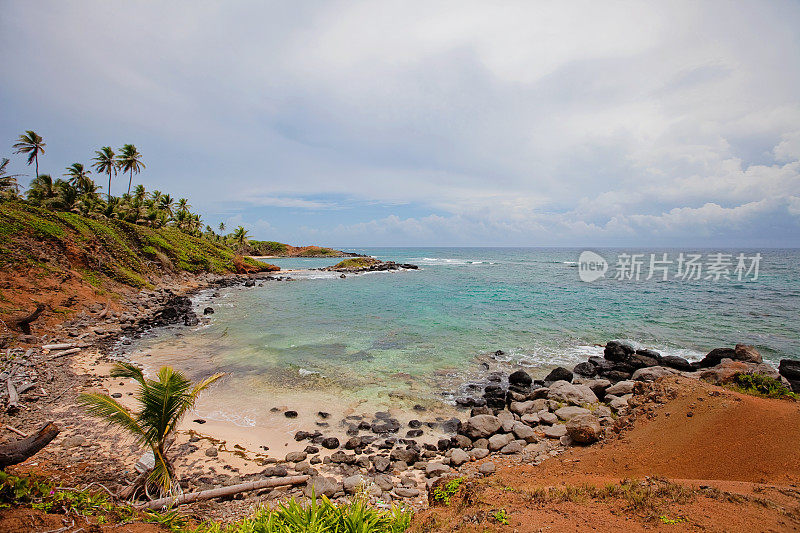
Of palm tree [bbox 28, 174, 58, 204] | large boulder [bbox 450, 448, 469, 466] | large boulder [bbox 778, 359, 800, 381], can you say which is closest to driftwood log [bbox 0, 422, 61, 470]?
large boulder [bbox 450, 448, 469, 466]

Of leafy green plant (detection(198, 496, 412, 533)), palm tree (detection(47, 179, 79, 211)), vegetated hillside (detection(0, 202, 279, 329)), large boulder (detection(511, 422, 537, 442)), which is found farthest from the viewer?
palm tree (detection(47, 179, 79, 211))

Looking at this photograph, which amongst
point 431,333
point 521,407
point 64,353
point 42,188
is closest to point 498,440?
point 521,407

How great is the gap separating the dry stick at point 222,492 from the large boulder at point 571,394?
933 cm

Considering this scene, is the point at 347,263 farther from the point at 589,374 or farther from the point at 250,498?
the point at 250,498

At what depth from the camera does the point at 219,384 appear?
44.8ft

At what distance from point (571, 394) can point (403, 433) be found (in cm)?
650

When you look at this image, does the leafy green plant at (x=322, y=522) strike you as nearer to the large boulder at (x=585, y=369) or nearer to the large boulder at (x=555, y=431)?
the large boulder at (x=555, y=431)

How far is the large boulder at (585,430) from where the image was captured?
28.9ft

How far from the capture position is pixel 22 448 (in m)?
4.95

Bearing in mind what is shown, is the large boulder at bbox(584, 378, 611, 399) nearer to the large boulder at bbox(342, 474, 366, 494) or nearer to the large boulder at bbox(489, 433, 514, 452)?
the large boulder at bbox(489, 433, 514, 452)

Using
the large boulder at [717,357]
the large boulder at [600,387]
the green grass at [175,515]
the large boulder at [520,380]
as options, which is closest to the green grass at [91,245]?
the green grass at [175,515]

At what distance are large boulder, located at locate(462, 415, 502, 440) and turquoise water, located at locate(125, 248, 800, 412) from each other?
3.20 metres

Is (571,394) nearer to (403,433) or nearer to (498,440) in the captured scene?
(498,440)

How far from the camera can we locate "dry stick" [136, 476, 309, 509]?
6.09 metres
